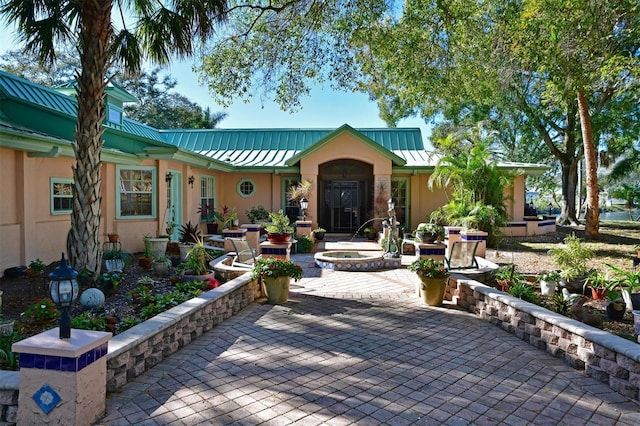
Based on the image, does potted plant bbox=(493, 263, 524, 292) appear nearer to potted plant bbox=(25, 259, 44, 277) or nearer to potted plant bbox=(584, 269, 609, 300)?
potted plant bbox=(584, 269, 609, 300)

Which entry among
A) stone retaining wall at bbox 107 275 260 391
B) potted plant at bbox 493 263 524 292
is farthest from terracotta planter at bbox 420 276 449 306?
stone retaining wall at bbox 107 275 260 391

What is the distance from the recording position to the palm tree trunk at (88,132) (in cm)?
738

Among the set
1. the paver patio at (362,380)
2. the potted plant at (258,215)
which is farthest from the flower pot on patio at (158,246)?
the paver patio at (362,380)

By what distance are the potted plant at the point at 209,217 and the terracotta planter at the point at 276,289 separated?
8886 mm

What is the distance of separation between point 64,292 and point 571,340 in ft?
16.4

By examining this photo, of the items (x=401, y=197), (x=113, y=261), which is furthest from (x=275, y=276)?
(x=401, y=197)

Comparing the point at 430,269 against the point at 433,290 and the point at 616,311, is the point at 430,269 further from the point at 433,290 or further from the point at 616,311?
the point at 616,311

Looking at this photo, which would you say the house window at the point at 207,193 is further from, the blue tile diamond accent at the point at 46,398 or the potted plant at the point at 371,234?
the blue tile diamond accent at the point at 46,398

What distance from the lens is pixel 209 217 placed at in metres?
16.4

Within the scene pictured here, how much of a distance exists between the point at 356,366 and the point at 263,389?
109 cm

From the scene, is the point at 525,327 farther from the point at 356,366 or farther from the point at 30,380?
the point at 30,380

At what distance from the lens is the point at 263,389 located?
3908mm

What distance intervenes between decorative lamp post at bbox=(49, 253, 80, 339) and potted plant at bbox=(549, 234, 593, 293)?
756 centimetres

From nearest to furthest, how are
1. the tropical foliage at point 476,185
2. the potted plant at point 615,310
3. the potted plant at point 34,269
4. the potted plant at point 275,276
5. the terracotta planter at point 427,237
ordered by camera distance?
the potted plant at point 615,310 < the potted plant at point 275,276 < the potted plant at point 34,269 < the terracotta planter at point 427,237 < the tropical foliage at point 476,185
